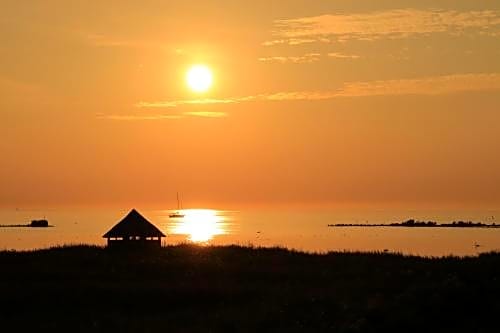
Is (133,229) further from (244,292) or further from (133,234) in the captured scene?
(244,292)

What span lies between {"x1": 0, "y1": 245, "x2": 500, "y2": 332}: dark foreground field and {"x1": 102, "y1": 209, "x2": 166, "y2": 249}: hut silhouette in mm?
4045

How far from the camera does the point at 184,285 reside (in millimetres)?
31719

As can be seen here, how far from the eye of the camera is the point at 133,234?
49.1 m

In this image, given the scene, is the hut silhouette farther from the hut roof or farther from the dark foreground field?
the dark foreground field

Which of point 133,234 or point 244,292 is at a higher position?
point 133,234

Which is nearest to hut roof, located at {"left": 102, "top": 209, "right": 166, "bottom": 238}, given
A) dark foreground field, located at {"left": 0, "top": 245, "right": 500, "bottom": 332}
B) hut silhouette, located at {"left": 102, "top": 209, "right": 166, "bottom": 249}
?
hut silhouette, located at {"left": 102, "top": 209, "right": 166, "bottom": 249}

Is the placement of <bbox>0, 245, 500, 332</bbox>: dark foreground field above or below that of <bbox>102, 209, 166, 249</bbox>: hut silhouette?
below

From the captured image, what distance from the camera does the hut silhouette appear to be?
161 ft

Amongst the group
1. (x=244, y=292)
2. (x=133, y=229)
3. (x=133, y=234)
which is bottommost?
(x=244, y=292)

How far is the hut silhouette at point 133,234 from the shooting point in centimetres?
4909

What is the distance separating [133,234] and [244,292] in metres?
20.1

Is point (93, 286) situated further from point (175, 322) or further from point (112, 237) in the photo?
point (112, 237)

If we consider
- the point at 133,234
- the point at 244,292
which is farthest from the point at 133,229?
the point at 244,292

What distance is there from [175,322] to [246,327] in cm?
294
